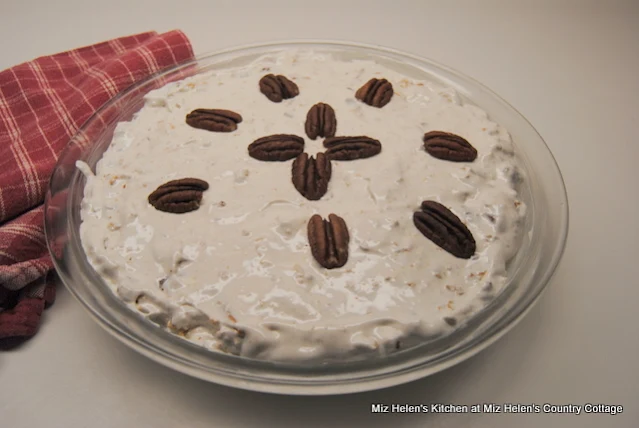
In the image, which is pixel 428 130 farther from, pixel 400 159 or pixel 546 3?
pixel 546 3

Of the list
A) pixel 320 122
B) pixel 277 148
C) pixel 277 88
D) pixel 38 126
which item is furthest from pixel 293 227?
pixel 38 126

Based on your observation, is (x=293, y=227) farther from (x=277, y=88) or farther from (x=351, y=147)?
(x=277, y=88)

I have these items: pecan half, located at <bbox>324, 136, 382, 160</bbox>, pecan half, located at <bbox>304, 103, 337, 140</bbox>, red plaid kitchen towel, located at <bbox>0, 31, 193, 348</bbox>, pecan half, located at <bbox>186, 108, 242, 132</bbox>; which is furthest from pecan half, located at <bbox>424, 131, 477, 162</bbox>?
red plaid kitchen towel, located at <bbox>0, 31, 193, 348</bbox>

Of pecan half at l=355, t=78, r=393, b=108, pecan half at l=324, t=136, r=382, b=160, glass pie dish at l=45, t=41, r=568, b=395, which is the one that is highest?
pecan half at l=355, t=78, r=393, b=108

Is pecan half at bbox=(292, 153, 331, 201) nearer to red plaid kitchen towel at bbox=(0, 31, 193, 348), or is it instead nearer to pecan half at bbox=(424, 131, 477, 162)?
pecan half at bbox=(424, 131, 477, 162)

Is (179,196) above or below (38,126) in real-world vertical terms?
below
